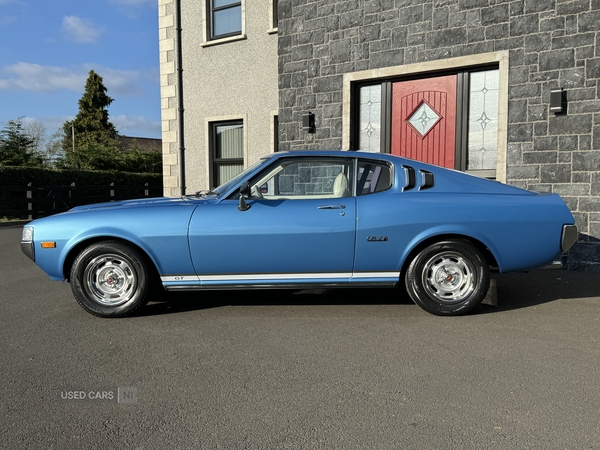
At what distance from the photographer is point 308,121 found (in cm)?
913

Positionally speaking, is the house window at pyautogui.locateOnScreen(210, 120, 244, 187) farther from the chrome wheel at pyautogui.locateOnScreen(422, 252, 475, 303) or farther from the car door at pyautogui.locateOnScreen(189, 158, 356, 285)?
the chrome wheel at pyautogui.locateOnScreen(422, 252, 475, 303)

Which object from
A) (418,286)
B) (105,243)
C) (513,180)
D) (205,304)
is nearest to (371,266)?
(418,286)

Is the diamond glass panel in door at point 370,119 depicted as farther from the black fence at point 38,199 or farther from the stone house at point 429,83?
the black fence at point 38,199

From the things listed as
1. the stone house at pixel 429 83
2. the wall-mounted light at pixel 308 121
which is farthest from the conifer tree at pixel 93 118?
the wall-mounted light at pixel 308 121

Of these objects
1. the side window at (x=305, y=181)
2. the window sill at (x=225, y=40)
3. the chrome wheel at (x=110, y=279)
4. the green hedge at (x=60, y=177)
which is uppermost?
the window sill at (x=225, y=40)

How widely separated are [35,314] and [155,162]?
26390mm

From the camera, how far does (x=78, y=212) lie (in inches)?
182

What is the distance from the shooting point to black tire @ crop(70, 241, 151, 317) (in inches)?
175

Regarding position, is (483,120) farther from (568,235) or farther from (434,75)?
(568,235)

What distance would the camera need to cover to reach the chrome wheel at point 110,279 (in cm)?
447

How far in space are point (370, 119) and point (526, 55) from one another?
262 centimetres

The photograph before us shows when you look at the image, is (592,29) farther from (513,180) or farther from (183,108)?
(183,108)

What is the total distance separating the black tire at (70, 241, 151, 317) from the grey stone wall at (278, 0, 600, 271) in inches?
211

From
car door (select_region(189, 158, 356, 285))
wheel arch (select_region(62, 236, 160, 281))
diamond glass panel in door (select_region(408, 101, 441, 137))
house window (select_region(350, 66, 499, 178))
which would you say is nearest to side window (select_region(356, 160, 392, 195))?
car door (select_region(189, 158, 356, 285))
